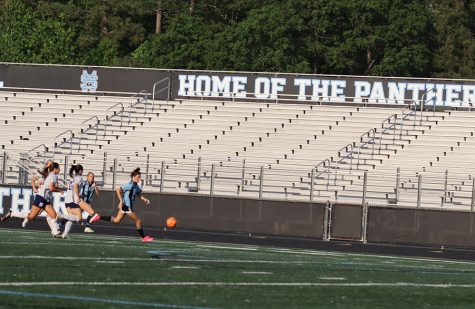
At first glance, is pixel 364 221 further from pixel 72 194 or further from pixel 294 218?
pixel 72 194

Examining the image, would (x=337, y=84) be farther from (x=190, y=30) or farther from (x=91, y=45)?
(x=91, y=45)

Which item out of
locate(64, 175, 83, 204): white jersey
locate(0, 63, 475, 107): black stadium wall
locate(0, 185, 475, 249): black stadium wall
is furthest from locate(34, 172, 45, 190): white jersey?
locate(0, 63, 475, 107): black stadium wall

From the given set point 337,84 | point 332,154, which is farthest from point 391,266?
point 337,84

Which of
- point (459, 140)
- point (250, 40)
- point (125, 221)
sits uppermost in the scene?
point (250, 40)

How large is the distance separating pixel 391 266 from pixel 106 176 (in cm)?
1641

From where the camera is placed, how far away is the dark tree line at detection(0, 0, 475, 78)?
2345 inches

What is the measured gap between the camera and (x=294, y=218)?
32531 mm

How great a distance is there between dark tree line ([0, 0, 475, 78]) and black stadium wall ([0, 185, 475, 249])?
25.1m

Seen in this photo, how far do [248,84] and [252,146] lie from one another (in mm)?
4115

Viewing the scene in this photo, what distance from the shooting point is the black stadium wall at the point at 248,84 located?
1624 inches

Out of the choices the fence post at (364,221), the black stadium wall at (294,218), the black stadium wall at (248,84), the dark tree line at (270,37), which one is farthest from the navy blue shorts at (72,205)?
the dark tree line at (270,37)

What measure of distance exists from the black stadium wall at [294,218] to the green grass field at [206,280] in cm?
964

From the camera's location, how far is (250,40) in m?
59.2

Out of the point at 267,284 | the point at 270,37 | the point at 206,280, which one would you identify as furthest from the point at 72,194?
the point at 270,37
